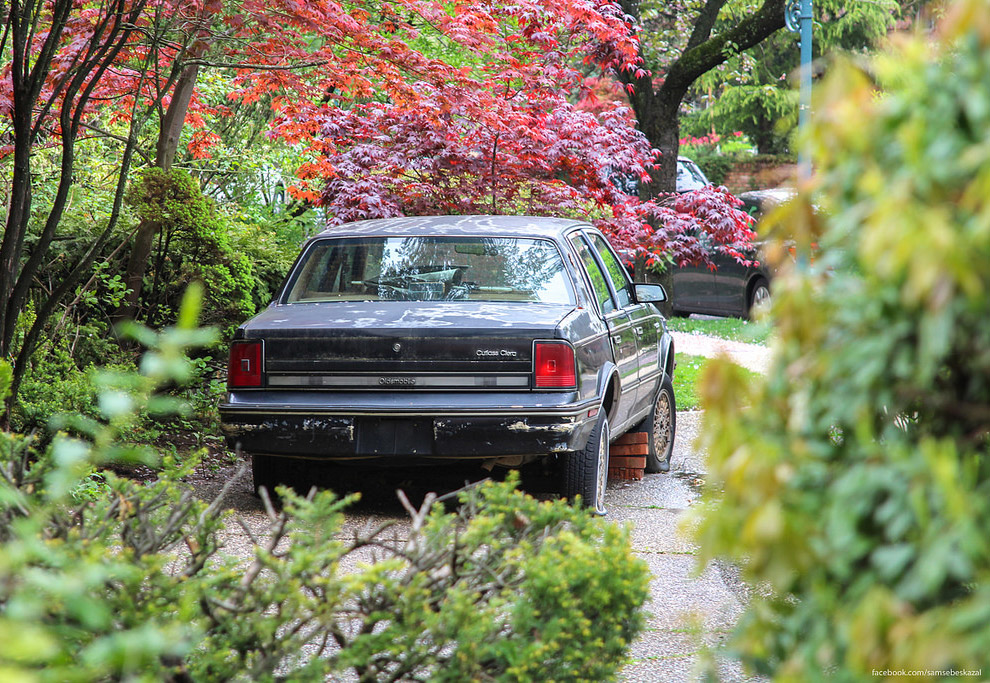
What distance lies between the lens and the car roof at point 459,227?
248 inches

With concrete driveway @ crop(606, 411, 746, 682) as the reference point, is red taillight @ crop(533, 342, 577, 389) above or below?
above

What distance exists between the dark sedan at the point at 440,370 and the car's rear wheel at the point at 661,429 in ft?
3.42

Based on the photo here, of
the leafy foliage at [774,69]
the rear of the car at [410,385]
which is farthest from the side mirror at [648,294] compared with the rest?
the leafy foliage at [774,69]

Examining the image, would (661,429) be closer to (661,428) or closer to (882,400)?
(661,428)

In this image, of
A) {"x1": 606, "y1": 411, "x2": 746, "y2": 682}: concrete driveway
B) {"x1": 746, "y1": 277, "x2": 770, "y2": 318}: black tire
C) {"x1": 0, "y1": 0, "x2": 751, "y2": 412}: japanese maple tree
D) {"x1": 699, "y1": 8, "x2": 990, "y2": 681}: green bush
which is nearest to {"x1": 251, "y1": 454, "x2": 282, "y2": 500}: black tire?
{"x1": 0, "y1": 0, "x2": 751, "y2": 412}: japanese maple tree

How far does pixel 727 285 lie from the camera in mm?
16328

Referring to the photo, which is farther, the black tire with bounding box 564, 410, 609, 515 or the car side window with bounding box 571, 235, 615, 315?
the car side window with bounding box 571, 235, 615, 315

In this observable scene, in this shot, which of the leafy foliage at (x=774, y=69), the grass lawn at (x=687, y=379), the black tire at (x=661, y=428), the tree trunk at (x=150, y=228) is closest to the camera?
the black tire at (x=661, y=428)

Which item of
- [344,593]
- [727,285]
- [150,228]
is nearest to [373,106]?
[150,228]

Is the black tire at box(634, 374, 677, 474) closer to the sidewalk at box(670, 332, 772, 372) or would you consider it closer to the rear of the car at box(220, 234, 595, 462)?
the rear of the car at box(220, 234, 595, 462)

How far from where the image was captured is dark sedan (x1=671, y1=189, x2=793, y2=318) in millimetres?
15883

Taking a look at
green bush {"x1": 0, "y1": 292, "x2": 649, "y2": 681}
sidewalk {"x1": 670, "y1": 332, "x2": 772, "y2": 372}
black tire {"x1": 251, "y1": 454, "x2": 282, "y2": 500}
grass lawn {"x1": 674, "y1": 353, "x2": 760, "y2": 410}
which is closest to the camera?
green bush {"x1": 0, "y1": 292, "x2": 649, "y2": 681}

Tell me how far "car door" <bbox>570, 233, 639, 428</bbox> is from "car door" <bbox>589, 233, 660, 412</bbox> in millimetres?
62

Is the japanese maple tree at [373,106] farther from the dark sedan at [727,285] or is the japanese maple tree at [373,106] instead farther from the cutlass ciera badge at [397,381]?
the dark sedan at [727,285]
